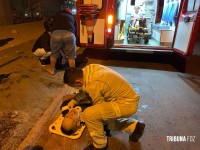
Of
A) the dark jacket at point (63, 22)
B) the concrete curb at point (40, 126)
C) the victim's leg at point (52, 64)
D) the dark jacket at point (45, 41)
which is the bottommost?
the concrete curb at point (40, 126)

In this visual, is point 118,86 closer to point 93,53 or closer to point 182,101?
point 182,101

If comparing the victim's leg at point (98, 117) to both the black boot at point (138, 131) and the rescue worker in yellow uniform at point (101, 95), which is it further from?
the black boot at point (138, 131)

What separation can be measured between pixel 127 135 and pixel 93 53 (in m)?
3.88

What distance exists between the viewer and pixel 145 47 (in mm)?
4758

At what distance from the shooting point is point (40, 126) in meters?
2.37

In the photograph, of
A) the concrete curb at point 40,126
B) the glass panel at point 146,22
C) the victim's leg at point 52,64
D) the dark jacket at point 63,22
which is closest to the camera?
the concrete curb at point 40,126

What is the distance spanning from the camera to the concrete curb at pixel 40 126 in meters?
2.08

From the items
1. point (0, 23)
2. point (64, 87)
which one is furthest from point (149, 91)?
point (0, 23)

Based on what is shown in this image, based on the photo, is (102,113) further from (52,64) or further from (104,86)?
(52,64)

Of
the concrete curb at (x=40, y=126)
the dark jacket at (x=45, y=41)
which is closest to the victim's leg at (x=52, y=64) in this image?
the dark jacket at (x=45, y=41)

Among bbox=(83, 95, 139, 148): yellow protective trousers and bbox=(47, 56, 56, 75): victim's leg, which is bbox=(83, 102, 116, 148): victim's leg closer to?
bbox=(83, 95, 139, 148): yellow protective trousers

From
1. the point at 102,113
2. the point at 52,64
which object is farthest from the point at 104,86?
the point at 52,64

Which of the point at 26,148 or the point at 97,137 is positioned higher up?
the point at 97,137

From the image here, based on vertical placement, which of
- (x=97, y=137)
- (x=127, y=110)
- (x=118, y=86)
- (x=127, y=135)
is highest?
(x=118, y=86)
